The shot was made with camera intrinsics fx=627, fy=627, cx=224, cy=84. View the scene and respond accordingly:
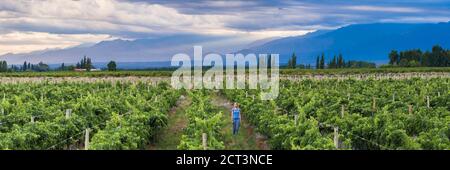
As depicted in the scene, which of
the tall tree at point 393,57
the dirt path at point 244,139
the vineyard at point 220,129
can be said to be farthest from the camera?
the tall tree at point 393,57

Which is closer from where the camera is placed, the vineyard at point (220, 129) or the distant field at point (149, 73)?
the vineyard at point (220, 129)

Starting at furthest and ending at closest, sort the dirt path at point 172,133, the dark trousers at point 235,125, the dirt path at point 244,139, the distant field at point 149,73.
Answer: the distant field at point 149,73
the dark trousers at point 235,125
the dirt path at point 172,133
the dirt path at point 244,139

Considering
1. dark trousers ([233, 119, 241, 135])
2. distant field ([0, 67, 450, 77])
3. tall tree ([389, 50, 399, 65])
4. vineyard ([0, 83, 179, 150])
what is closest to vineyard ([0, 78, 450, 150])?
vineyard ([0, 83, 179, 150])

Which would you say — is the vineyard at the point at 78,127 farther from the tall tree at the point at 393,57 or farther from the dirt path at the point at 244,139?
the tall tree at the point at 393,57

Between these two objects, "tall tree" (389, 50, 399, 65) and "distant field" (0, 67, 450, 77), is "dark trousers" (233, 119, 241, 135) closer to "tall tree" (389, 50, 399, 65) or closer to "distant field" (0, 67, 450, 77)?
"distant field" (0, 67, 450, 77)

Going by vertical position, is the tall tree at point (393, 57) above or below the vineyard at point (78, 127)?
above

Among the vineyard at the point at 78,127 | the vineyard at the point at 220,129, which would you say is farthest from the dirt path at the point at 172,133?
the vineyard at the point at 78,127

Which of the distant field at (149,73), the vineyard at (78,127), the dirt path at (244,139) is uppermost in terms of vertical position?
the distant field at (149,73)

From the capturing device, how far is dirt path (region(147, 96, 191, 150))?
19.1 m

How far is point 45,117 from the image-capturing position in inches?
755

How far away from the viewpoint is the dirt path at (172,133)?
1914cm
